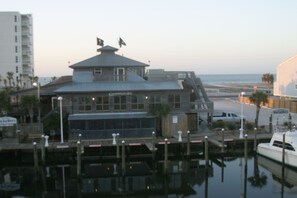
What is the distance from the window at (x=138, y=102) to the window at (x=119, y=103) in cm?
94

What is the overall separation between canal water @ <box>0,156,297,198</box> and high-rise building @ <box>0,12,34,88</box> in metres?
70.8

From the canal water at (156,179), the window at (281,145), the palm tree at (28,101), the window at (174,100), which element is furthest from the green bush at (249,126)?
the palm tree at (28,101)

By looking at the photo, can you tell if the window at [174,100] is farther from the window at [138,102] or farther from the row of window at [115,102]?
the window at [138,102]

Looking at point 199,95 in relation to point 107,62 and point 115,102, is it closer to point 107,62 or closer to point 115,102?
point 107,62

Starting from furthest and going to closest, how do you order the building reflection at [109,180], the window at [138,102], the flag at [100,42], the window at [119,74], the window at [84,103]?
the flag at [100,42] → the window at [119,74] → the window at [138,102] → the window at [84,103] → the building reflection at [109,180]

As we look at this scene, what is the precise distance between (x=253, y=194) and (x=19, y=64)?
90.2 meters

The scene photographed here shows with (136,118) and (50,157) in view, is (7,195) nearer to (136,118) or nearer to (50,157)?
(50,157)

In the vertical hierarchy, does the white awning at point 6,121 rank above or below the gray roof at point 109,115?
below

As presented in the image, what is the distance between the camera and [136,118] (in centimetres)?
3694

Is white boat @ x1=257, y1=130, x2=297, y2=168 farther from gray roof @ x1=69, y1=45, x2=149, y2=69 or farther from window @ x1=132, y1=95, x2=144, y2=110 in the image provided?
gray roof @ x1=69, y1=45, x2=149, y2=69

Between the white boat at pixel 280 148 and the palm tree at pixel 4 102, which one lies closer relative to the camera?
the white boat at pixel 280 148

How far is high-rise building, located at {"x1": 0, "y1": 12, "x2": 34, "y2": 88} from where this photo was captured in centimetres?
10169

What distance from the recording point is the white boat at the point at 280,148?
3177 centimetres

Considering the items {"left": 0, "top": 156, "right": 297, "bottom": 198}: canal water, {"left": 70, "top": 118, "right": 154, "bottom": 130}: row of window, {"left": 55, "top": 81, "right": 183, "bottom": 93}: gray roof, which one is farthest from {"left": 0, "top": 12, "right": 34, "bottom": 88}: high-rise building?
{"left": 0, "top": 156, "right": 297, "bottom": 198}: canal water
